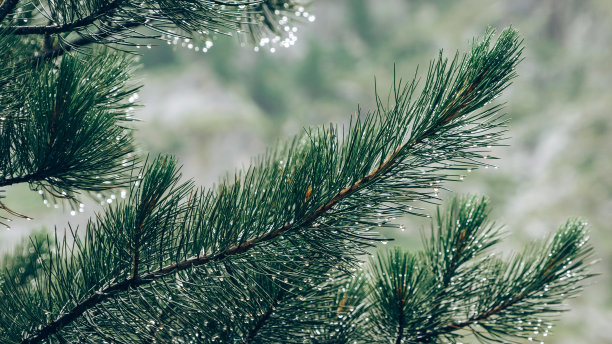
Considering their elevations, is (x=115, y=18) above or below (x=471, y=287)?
above

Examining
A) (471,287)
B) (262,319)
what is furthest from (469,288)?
(262,319)

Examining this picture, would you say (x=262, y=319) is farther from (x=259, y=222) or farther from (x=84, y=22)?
(x=84, y=22)

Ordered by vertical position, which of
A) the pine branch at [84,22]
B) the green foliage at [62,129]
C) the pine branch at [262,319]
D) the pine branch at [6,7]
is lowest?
the pine branch at [262,319]

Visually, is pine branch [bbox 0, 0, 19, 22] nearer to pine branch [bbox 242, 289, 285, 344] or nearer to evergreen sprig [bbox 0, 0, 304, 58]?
evergreen sprig [bbox 0, 0, 304, 58]

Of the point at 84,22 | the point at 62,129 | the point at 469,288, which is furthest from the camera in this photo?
the point at 469,288

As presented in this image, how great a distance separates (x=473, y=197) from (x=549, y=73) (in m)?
20.4

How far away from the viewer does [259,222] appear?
40.6 inches

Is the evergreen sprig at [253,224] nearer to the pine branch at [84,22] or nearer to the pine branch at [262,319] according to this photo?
the pine branch at [262,319]

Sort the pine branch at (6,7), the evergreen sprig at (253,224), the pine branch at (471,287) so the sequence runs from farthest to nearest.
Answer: the pine branch at (471,287), the pine branch at (6,7), the evergreen sprig at (253,224)

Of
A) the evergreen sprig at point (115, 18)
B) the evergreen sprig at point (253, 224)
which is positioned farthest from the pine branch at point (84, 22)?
the evergreen sprig at point (253, 224)

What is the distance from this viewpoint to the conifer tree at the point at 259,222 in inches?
37.7

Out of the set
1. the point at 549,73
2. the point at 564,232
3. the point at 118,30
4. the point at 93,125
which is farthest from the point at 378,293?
the point at 549,73

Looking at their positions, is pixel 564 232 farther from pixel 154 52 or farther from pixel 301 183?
pixel 154 52

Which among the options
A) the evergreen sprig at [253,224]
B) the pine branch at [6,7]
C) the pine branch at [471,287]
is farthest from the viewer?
the pine branch at [471,287]
